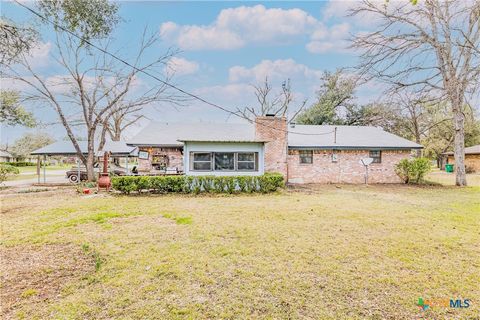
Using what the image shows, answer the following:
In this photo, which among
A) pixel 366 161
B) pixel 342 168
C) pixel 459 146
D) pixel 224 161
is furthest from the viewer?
pixel 342 168

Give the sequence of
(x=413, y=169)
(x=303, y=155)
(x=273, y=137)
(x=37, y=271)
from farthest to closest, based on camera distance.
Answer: (x=303, y=155) < (x=413, y=169) < (x=273, y=137) < (x=37, y=271)

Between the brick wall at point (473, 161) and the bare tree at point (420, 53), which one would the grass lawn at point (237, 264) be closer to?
the bare tree at point (420, 53)

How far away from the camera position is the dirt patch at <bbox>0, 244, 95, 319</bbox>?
3146mm

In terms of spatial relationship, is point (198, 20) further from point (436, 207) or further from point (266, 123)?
point (436, 207)

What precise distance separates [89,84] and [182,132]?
6281 millimetres

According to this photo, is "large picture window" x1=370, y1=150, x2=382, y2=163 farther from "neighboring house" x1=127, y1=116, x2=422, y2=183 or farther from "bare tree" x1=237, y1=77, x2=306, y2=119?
"bare tree" x1=237, y1=77, x2=306, y2=119

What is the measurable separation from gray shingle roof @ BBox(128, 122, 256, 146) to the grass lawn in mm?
8277

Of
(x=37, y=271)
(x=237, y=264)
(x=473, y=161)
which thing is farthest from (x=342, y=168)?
(x=473, y=161)

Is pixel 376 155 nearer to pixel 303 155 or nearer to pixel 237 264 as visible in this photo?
pixel 303 155

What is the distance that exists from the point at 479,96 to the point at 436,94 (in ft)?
16.0

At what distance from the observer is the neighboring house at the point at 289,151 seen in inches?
523

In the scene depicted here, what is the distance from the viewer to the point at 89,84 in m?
15.7

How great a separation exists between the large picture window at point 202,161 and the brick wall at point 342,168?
17.7 ft

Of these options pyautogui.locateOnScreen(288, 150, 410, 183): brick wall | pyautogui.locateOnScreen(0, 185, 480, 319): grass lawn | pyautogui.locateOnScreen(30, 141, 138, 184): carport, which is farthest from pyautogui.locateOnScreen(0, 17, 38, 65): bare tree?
pyautogui.locateOnScreen(288, 150, 410, 183): brick wall
